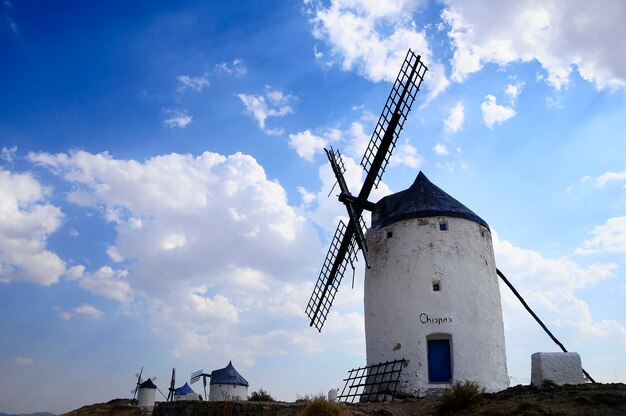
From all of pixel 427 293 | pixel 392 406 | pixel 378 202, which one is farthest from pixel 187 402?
pixel 378 202

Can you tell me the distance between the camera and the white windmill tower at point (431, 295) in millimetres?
15398

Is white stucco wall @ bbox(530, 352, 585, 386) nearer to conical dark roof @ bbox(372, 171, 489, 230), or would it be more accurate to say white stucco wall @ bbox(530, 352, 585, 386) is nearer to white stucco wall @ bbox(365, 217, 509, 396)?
white stucco wall @ bbox(365, 217, 509, 396)

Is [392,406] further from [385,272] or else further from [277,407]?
[385,272]

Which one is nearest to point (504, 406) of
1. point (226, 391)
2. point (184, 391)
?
point (226, 391)

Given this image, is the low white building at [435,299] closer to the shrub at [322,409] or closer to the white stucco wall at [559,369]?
the white stucco wall at [559,369]

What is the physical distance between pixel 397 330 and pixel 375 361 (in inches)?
52.6

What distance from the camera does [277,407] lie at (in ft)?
38.3

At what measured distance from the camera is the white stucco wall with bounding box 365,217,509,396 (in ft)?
50.4

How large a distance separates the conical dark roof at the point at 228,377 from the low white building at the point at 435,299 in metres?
12.0

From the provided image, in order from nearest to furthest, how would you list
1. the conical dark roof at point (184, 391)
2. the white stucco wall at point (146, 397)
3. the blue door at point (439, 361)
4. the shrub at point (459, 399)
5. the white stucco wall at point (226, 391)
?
the shrub at point (459, 399) < the blue door at point (439, 361) < the white stucco wall at point (226, 391) < the white stucco wall at point (146, 397) < the conical dark roof at point (184, 391)

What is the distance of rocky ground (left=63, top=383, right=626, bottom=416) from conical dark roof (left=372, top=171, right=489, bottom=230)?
5.60m

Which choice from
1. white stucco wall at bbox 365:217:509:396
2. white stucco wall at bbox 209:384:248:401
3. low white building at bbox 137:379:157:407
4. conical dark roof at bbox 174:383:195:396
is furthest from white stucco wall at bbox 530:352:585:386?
conical dark roof at bbox 174:383:195:396

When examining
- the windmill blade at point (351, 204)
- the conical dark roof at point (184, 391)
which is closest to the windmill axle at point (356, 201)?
the windmill blade at point (351, 204)

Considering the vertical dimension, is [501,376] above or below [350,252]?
below
